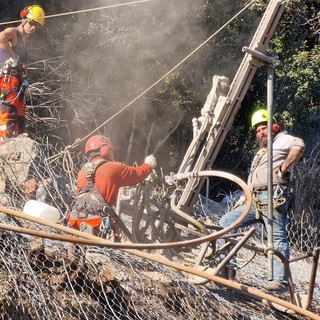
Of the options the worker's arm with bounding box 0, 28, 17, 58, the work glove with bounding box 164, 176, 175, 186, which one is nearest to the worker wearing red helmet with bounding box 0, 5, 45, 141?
the worker's arm with bounding box 0, 28, 17, 58

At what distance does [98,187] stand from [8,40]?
275 cm

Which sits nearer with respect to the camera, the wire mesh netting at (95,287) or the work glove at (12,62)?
the wire mesh netting at (95,287)

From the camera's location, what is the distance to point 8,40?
27.8ft

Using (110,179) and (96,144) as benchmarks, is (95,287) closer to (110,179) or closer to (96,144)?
(110,179)

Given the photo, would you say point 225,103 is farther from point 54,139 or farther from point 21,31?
point 54,139

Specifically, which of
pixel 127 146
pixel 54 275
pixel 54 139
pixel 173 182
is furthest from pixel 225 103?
pixel 127 146

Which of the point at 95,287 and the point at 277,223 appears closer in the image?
Answer: the point at 95,287

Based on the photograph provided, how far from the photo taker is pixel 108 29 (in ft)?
42.3

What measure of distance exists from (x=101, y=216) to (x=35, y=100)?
6.53m

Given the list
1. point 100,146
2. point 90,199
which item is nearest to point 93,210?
point 90,199

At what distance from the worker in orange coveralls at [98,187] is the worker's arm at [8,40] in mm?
2381

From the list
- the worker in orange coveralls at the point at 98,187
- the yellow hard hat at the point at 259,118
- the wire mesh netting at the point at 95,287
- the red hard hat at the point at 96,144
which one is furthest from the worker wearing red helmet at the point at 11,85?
the yellow hard hat at the point at 259,118

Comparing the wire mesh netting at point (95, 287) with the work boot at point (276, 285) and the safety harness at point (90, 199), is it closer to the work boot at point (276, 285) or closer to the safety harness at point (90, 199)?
the work boot at point (276, 285)

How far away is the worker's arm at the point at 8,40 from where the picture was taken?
8375mm
